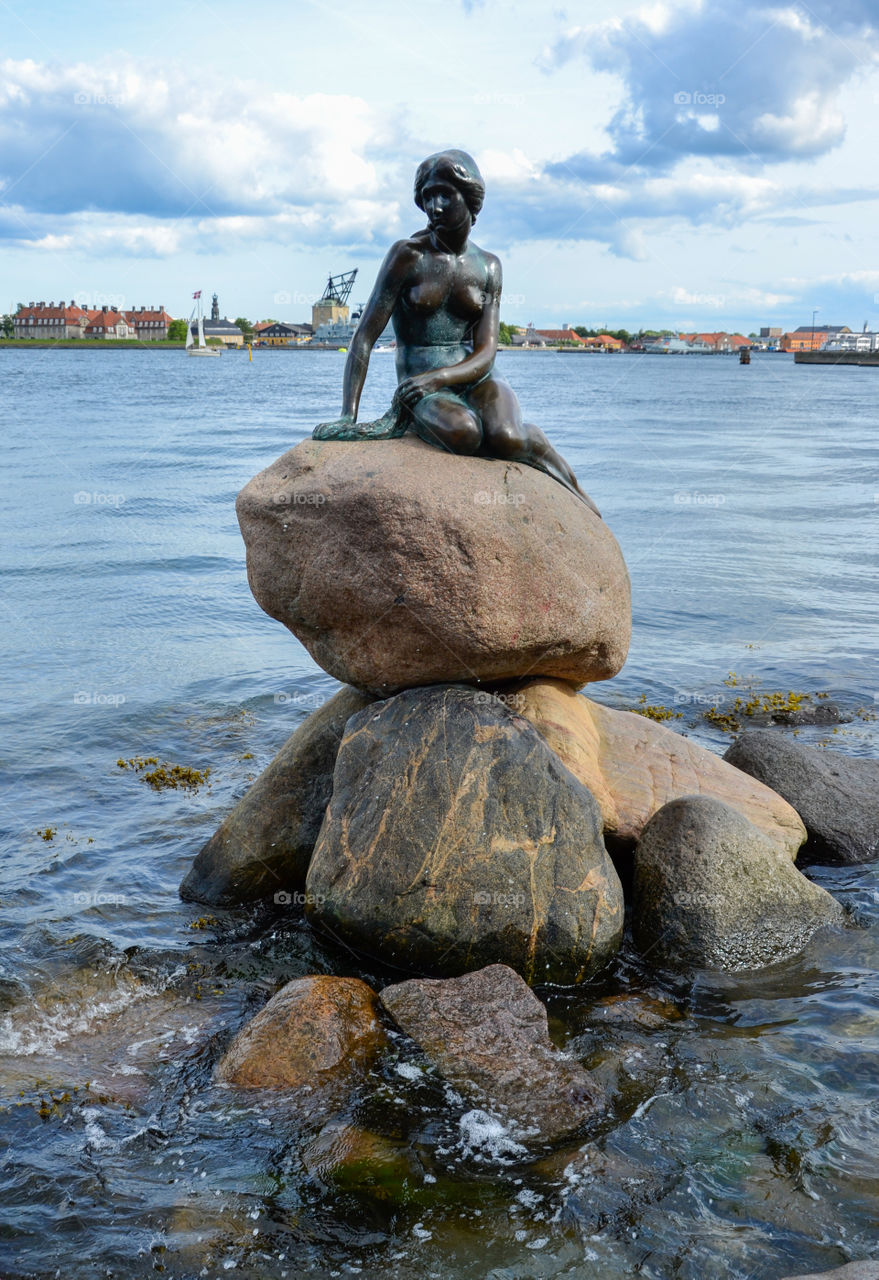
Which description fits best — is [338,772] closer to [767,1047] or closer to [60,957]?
[60,957]

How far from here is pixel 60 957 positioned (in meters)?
6.91

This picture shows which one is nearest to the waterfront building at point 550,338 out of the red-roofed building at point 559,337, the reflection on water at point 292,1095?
the red-roofed building at point 559,337

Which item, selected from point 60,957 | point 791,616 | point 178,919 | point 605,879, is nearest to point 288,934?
point 178,919

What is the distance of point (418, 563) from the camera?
22.0ft

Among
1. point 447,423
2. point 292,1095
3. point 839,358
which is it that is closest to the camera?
point 292,1095

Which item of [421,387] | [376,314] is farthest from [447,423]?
[376,314]

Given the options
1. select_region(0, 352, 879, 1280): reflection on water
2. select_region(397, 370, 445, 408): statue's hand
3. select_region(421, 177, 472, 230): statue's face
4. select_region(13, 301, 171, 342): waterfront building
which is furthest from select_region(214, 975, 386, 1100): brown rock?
select_region(13, 301, 171, 342): waterfront building

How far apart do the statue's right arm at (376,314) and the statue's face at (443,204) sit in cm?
26

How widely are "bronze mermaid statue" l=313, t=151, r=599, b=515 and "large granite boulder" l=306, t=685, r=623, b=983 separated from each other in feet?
6.10

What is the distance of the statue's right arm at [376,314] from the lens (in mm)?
7492

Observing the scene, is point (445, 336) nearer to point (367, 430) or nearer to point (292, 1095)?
point (367, 430)

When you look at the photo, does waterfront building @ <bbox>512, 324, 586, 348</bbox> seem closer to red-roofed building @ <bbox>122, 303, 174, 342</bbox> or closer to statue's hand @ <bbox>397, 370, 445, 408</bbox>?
red-roofed building @ <bbox>122, 303, 174, 342</bbox>

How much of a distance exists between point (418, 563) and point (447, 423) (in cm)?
112

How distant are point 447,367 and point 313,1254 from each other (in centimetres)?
530
